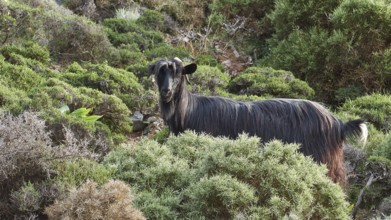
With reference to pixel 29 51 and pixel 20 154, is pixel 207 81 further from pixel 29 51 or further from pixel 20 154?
pixel 20 154

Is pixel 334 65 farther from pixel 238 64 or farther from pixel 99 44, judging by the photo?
pixel 99 44

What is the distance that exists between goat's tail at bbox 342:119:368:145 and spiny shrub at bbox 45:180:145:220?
330 centimetres

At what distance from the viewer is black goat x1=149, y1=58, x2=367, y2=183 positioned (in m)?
7.10

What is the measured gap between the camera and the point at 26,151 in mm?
4961

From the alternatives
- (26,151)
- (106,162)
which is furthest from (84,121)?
(26,151)

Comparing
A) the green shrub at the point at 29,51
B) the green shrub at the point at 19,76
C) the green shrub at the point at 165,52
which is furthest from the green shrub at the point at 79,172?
the green shrub at the point at 165,52

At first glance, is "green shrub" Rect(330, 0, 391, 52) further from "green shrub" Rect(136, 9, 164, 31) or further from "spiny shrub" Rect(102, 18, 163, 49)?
"green shrub" Rect(136, 9, 164, 31)

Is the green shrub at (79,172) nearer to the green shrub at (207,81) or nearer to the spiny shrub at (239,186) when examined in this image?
the spiny shrub at (239,186)

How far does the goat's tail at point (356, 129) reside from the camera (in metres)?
6.96

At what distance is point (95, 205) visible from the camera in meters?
4.46

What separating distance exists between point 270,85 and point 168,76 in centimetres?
344

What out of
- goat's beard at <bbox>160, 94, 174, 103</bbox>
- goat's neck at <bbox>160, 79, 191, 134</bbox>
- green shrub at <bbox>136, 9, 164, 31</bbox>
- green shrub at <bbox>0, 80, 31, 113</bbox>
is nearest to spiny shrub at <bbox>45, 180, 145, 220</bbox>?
green shrub at <bbox>0, 80, 31, 113</bbox>

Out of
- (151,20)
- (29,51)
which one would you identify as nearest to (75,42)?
(29,51)

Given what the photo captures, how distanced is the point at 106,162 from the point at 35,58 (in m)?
5.17
